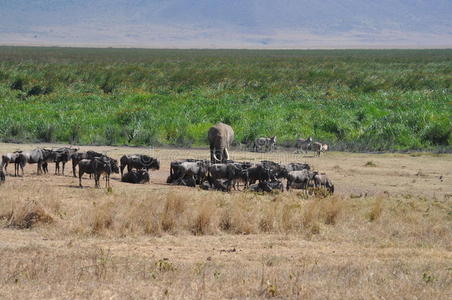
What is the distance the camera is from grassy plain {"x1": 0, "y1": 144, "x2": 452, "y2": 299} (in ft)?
37.4

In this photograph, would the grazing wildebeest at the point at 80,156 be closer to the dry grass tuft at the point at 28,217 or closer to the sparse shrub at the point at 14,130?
the dry grass tuft at the point at 28,217

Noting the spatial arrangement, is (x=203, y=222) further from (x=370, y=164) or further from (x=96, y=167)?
(x=370, y=164)

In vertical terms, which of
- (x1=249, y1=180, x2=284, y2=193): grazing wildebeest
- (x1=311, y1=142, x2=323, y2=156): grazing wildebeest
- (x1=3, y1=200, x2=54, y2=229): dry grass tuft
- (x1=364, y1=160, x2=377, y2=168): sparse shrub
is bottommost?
(x1=364, y1=160, x2=377, y2=168): sparse shrub

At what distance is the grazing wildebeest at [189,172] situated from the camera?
22.4 meters

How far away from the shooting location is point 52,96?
46.9 m

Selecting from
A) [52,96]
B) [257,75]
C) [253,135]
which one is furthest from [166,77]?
[253,135]

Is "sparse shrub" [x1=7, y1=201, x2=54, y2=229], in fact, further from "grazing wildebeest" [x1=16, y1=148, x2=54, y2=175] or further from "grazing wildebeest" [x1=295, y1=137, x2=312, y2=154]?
"grazing wildebeest" [x1=295, y1=137, x2=312, y2=154]

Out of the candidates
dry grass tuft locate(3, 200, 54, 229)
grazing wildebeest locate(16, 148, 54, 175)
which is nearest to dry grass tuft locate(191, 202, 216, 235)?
dry grass tuft locate(3, 200, 54, 229)

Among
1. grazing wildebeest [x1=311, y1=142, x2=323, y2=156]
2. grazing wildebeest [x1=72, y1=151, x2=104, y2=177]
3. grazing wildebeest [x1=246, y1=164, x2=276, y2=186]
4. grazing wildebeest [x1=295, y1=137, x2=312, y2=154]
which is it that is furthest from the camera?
grazing wildebeest [x1=295, y1=137, x2=312, y2=154]

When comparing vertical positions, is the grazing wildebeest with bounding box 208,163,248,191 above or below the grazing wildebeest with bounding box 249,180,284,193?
above

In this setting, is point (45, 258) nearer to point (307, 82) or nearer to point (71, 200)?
point (71, 200)

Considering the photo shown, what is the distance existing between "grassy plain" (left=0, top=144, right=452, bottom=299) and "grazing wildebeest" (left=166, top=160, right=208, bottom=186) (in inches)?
31.2

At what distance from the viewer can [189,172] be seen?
22484mm

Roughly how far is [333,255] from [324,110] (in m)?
25.4
